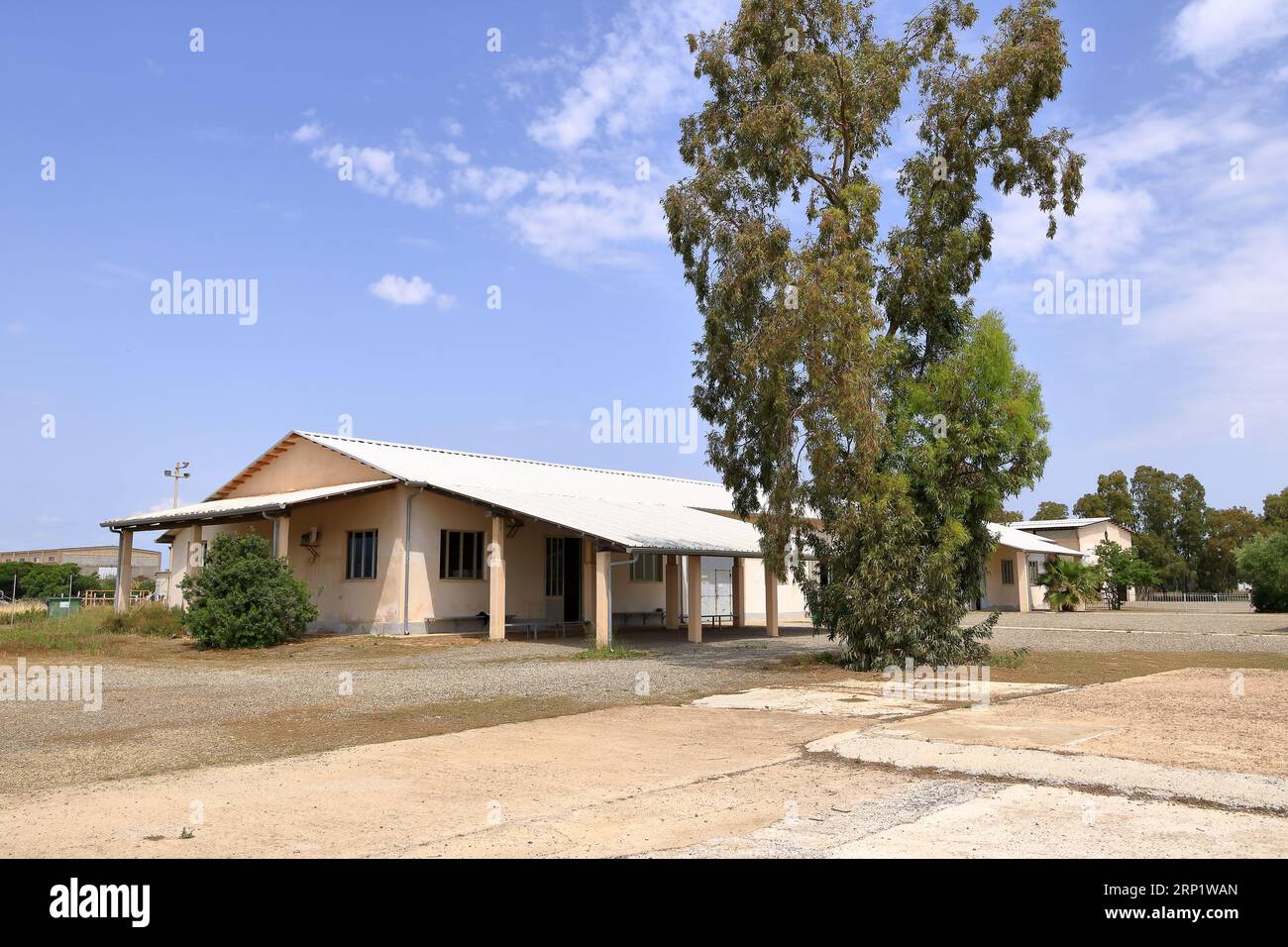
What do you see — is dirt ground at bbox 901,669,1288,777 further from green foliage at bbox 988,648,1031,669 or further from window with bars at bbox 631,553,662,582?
window with bars at bbox 631,553,662,582

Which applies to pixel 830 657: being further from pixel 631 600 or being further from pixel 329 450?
pixel 329 450

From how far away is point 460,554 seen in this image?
23.0 metres

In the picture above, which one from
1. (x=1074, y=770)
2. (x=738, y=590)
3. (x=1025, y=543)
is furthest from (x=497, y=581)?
(x=1025, y=543)

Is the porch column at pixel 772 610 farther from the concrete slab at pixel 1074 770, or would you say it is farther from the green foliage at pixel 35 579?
the green foliage at pixel 35 579

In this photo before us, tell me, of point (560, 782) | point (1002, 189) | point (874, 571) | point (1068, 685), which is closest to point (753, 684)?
point (874, 571)

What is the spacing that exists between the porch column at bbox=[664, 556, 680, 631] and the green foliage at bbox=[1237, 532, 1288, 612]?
26354 mm

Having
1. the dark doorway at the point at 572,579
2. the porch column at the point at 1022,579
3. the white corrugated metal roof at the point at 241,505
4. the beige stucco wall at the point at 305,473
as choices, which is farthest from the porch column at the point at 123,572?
the porch column at the point at 1022,579

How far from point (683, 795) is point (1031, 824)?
229 cm

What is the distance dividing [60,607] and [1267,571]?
43758 millimetres

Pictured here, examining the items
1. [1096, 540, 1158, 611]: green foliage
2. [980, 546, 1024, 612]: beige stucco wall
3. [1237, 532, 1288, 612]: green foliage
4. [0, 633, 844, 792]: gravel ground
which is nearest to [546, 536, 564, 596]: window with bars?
[0, 633, 844, 792]: gravel ground

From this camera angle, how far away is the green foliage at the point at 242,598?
19.2 meters

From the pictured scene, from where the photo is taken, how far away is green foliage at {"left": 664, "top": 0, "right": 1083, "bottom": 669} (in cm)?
1529

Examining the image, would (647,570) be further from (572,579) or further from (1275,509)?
(1275,509)

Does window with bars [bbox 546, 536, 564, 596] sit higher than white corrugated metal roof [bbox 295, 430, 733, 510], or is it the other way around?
white corrugated metal roof [bbox 295, 430, 733, 510]
